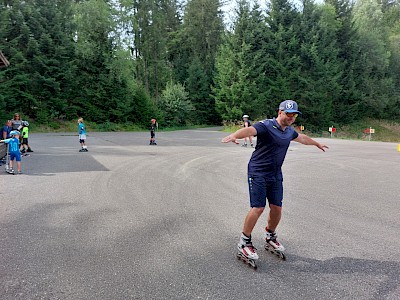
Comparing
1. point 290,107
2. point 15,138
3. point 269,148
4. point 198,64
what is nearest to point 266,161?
point 269,148

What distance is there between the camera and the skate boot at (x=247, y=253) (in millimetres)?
3424

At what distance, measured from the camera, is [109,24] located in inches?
1369

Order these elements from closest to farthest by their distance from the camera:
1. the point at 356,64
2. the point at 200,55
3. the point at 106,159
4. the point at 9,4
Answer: the point at 106,159 → the point at 9,4 → the point at 356,64 → the point at 200,55

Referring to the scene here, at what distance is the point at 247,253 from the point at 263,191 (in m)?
0.77

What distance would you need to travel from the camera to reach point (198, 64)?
47.0 metres

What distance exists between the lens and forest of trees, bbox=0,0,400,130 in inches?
1224

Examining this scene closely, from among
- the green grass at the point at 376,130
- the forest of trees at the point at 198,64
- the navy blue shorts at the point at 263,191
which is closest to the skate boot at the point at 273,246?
the navy blue shorts at the point at 263,191

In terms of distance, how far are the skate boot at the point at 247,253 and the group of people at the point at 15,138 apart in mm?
8126

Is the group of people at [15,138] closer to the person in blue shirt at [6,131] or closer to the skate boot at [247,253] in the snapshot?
the person in blue shirt at [6,131]

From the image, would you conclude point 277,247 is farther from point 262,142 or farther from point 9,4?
point 9,4

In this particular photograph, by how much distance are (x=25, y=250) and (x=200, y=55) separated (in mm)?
51458

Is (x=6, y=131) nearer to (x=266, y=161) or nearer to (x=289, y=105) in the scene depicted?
(x=266, y=161)

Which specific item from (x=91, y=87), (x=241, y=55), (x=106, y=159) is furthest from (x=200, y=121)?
(x=106, y=159)

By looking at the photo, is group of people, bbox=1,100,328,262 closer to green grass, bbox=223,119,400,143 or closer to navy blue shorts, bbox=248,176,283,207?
navy blue shorts, bbox=248,176,283,207
